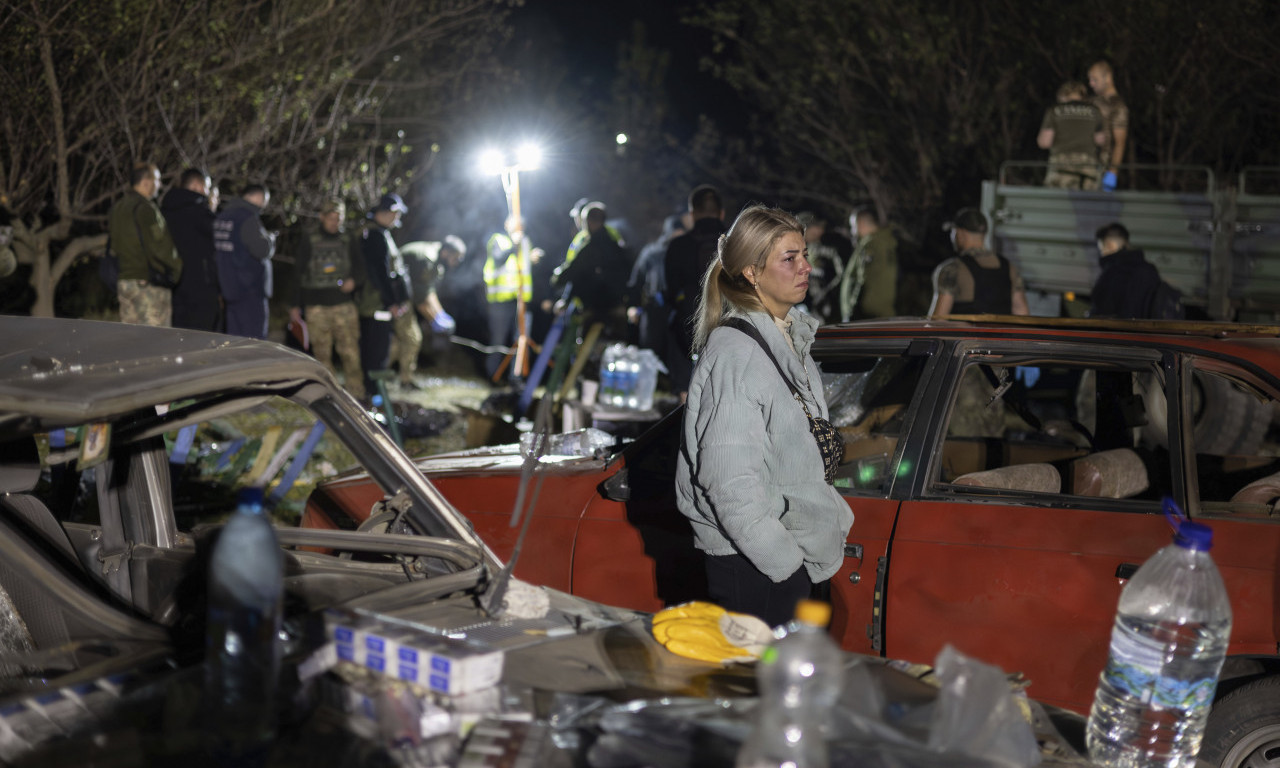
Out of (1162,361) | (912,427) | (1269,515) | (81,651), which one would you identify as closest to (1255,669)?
(1269,515)

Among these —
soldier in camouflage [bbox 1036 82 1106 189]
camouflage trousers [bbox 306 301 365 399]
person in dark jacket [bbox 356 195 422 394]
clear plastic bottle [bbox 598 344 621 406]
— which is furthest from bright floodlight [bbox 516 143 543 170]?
soldier in camouflage [bbox 1036 82 1106 189]

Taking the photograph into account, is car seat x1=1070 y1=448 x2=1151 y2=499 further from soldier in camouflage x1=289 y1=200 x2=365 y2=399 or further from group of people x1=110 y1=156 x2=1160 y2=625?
soldier in camouflage x1=289 y1=200 x2=365 y2=399

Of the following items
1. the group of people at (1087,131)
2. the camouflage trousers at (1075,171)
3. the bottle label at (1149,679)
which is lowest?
the bottle label at (1149,679)

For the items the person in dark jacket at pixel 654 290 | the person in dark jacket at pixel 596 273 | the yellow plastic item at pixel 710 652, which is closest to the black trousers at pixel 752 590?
the yellow plastic item at pixel 710 652

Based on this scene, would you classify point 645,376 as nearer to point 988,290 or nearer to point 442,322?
point 988,290

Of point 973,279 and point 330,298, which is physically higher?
point 973,279

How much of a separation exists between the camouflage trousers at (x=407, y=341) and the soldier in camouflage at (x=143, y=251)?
3355mm

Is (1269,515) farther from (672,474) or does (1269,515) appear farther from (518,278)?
(518,278)

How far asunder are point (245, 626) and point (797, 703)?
1.05 m

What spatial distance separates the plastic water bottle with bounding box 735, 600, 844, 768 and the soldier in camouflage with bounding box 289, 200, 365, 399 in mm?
8520

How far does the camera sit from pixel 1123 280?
26.6 ft

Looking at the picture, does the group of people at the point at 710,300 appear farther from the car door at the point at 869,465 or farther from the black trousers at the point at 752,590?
the car door at the point at 869,465

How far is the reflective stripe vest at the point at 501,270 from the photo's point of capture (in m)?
12.8

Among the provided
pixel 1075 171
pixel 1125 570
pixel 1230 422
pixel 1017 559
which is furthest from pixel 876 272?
pixel 1125 570
